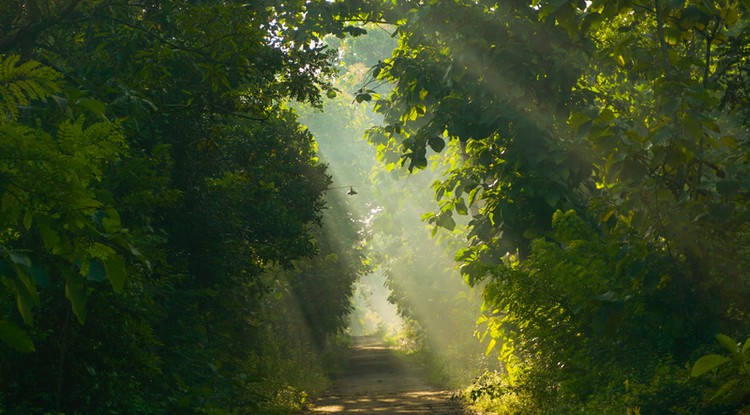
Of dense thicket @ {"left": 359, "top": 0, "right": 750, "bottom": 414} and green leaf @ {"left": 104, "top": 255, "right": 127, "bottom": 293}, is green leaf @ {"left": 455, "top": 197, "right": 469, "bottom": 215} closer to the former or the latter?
dense thicket @ {"left": 359, "top": 0, "right": 750, "bottom": 414}

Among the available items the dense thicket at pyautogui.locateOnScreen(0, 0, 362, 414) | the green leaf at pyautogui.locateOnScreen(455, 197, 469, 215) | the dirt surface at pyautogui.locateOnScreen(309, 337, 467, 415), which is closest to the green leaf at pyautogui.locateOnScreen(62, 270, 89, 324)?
the dense thicket at pyautogui.locateOnScreen(0, 0, 362, 414)

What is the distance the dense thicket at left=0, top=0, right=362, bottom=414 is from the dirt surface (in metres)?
1.60

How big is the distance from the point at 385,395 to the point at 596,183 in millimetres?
13487

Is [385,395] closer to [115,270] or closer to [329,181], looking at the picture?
[329,181]

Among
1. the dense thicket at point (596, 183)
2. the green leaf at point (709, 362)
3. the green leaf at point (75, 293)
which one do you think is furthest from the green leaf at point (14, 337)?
the dense thicket at point (596, 183)

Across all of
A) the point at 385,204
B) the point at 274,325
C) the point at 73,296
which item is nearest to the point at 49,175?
the point at 73,296

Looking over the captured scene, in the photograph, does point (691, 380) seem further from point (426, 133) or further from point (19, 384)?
point (426, 133)

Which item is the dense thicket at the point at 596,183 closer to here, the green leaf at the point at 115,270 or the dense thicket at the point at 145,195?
the dense thicket at the point at 145,195

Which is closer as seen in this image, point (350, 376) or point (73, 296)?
point (73, 296)

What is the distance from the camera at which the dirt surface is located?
17.8m

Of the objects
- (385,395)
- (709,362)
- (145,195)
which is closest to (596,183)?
(709,362)

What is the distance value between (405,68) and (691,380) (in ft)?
27.0

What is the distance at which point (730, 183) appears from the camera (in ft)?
25.5

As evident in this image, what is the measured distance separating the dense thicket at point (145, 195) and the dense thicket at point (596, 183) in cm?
273
